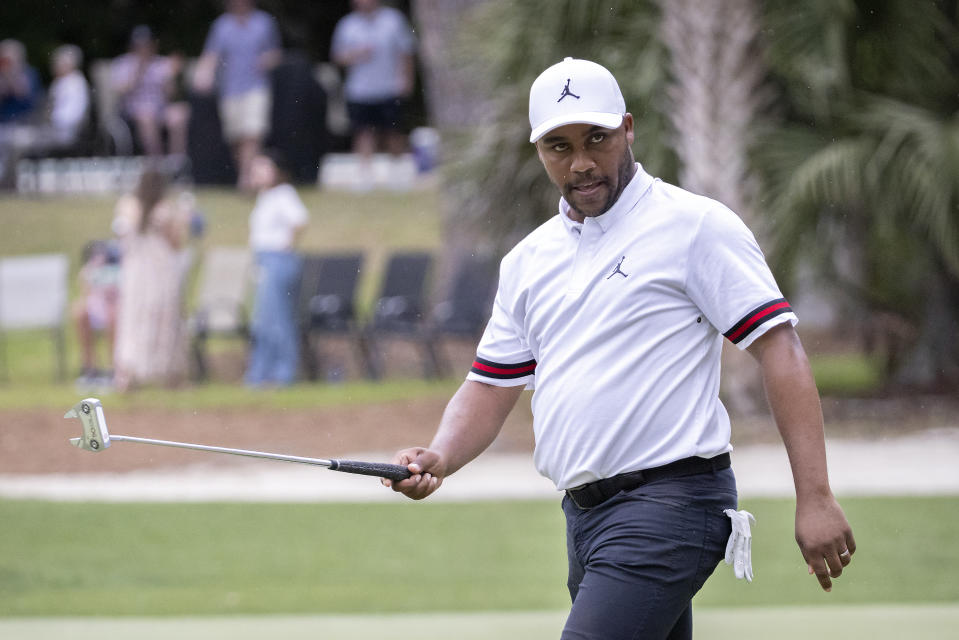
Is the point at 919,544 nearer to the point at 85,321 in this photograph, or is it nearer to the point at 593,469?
the point at 593,469

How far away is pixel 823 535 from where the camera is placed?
3113mm

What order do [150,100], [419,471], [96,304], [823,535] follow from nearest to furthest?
[823,535] → [419,471] → [96,304] → [150,100]

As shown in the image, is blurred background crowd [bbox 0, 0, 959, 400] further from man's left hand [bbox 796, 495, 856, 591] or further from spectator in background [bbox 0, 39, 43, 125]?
man's left hand [bbox 796, 495, 856, 591]

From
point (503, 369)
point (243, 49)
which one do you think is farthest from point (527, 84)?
point (503, 369)

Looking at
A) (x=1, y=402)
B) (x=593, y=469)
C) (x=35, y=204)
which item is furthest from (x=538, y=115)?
(x=35, y=204)

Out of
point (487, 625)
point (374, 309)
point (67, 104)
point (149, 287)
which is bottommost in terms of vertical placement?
point (374, 309)

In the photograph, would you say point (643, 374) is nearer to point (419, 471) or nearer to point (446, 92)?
point (419, 471)

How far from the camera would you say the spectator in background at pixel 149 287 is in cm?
1320

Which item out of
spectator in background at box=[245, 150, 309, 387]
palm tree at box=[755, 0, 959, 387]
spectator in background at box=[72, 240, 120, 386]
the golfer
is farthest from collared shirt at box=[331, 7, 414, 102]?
the golfer

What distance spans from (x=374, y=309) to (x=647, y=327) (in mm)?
11124

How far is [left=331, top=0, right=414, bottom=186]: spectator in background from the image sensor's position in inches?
675

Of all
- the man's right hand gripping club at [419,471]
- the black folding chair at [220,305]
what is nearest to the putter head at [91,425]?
the man's right hand gripping club at [419,471]

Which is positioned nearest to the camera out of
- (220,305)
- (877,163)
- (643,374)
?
(643,374)

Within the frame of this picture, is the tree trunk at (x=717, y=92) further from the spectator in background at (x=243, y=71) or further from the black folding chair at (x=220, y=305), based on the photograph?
the spectator in background at (x=243, y=71)
